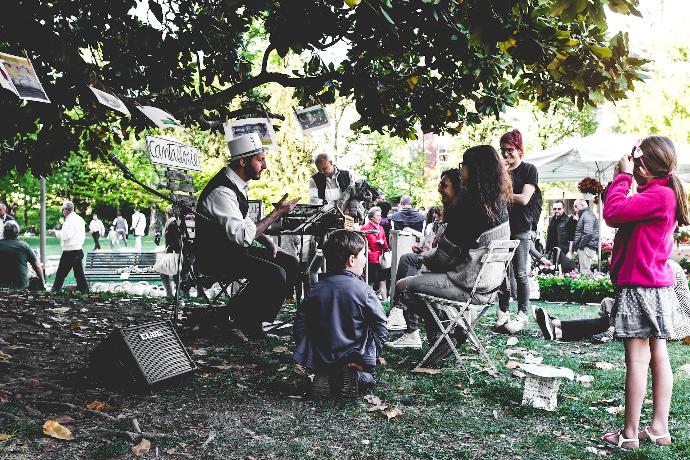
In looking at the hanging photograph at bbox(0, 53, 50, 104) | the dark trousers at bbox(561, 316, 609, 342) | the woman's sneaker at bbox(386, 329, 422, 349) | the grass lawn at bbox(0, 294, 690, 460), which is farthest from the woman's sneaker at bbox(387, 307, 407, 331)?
the hanging photograph at bbox(0, 53, 50, 104)

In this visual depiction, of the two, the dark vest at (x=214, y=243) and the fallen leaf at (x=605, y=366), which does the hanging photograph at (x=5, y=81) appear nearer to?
the dark vest at (x=214, y=243)

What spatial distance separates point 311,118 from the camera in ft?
26.9

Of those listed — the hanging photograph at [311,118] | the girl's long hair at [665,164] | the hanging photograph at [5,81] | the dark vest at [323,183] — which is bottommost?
the girl's long hair at [665,164]

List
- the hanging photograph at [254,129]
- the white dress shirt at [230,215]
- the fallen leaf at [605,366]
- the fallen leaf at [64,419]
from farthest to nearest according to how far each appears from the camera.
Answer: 1. the hanging photograph at [254,129]
2. the white dress shirt at [230,215]
3. the fallen leaf at [605,366]
4. the fallen leaf at [64,419]

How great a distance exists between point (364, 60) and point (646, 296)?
364 cm

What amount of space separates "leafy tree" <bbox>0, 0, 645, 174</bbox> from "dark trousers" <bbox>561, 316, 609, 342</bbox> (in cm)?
230

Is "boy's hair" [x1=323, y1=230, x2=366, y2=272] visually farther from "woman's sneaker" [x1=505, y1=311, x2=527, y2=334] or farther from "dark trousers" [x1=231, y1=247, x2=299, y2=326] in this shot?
"woman's sneaker" [x1=505, y1=311, x2=527, y2=334]

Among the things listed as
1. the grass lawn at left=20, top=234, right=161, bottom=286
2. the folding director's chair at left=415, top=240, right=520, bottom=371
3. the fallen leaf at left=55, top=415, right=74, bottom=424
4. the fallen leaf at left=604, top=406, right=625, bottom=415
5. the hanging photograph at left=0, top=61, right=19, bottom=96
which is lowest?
the grass lawn at left=20, top=234, right=161, bottom=286

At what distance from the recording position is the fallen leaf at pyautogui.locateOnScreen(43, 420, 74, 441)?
140 inches

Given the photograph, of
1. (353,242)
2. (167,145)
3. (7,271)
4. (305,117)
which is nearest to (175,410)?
(353,242)

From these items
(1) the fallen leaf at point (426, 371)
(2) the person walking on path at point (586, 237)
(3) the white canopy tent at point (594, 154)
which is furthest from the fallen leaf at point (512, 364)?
(2) the person walking on path at point (586, 237)

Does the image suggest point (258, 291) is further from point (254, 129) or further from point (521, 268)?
point (521, 268)

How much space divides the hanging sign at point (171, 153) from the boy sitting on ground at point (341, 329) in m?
2.61

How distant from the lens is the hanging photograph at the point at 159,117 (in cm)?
583
